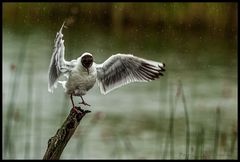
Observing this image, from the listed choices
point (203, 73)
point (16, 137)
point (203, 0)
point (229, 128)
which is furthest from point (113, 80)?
point (203, 0)

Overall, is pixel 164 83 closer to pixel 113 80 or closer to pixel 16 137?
pixel 16 137

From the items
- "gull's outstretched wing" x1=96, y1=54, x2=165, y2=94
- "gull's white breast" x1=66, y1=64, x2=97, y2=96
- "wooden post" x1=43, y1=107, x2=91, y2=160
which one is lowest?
"wooden post" x1=43, y1=107, x2=91, y2=160

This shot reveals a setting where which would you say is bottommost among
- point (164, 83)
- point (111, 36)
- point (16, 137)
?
point (16, 137)

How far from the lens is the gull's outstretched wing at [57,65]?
19.0ft

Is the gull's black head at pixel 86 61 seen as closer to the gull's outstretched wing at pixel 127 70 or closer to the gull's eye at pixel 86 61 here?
the gull's eye at pixel 86 61

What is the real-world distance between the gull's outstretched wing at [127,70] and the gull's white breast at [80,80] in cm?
21

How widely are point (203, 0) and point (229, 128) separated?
3.40m

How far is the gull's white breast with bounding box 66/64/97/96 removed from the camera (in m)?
5.89

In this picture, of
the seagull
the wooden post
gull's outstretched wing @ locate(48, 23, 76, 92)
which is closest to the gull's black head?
the seagull

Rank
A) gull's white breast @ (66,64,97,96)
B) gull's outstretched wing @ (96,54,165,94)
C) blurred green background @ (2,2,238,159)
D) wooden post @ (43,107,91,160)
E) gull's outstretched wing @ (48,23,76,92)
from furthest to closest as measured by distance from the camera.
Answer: blurred green background @ (2,2,238,159) → gull's outstretched wing @ (96,54,165,94) → gull's white breast @ (66,64,97,96) → gull's outstretched wing @ (48,23,76,92) → wooden post @ (43,107,91,160)

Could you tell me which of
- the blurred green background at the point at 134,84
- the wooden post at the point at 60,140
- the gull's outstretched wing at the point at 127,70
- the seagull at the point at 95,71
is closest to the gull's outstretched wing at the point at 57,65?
the seagull at the point at 95,71

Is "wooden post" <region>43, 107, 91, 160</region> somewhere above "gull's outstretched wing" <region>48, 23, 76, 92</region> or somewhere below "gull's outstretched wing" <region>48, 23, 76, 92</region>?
below

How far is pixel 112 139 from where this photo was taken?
850 cm

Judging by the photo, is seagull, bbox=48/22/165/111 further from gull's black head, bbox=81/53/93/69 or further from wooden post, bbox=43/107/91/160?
wooden post, bbox=43/107/91/160
